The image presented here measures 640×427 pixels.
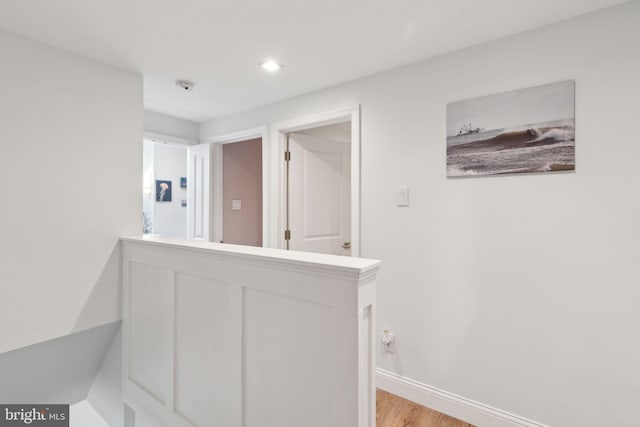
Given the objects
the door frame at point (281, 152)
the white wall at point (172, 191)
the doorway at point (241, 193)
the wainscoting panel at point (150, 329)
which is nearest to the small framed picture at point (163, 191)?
the white wall at point (172, 191)

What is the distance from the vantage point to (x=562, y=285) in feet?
5.34

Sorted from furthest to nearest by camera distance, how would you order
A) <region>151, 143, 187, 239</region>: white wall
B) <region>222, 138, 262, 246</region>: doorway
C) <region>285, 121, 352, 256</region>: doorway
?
1. <region>151, 143, 187, 239</region>: white wall
2. <region>222, 138, 262, 246</region>: doorway
3. <region>285, 121, 352, 256</region>: doorway

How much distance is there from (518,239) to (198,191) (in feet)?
10.1

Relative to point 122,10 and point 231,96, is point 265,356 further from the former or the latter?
point 231,96

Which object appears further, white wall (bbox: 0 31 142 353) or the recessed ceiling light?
the recessed ceiling light

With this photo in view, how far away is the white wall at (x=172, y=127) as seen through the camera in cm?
314

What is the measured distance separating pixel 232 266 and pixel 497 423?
176cm

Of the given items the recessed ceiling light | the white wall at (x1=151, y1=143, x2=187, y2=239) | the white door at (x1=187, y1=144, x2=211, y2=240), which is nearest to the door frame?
the recessed ceiling light

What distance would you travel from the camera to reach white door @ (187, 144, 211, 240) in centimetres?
343

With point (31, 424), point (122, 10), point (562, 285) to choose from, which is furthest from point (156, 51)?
point (562, 285)

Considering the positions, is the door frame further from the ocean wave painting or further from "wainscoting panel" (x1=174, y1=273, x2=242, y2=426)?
"wainscoting panel" (x1=174, y1=273, x2=242, y2=426)

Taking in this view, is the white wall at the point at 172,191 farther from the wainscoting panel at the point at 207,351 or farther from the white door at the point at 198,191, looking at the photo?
the wainscoting panel at the point at 207,351

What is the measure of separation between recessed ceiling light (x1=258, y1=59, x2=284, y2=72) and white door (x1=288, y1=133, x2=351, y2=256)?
78cm

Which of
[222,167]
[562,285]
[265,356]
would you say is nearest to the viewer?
[265,356]
